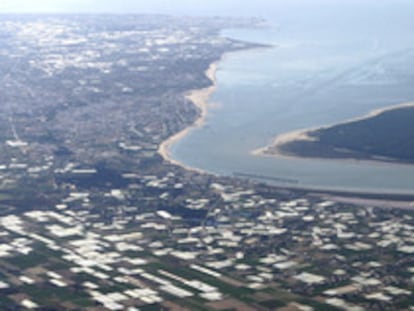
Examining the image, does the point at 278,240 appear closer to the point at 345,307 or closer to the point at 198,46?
the point at 345,307

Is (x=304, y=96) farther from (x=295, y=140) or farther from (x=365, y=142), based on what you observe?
(x=365, y=142)

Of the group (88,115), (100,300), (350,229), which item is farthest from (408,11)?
(100,300)

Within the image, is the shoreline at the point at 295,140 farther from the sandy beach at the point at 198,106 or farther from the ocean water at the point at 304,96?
the sandy beach at the point at 198,106

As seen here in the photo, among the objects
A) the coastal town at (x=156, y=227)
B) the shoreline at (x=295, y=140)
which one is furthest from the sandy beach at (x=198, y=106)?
the shoreline at (x=295, y=140)

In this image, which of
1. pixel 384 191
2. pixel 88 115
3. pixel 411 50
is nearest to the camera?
pixel 384 191

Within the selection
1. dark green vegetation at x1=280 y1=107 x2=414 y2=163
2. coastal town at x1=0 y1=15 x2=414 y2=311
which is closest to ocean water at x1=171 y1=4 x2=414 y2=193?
dark green vegetation at x1=280 y1=107 x2=414 y2=163

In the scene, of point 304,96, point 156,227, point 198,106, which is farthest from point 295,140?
point 156,227
